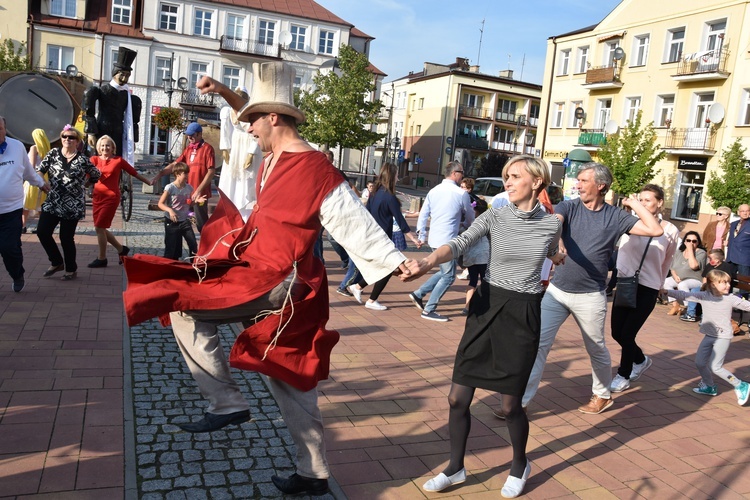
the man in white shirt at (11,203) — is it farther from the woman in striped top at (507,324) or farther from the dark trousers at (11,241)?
the woman in striped top at (507,324)

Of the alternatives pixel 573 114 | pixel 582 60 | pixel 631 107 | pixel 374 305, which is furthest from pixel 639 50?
pixel 374 305

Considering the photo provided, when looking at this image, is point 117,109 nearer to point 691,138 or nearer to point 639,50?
point 691,138

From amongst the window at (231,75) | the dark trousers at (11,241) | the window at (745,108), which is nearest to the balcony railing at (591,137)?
the window at (745,108)

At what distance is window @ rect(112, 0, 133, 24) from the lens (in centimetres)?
4900

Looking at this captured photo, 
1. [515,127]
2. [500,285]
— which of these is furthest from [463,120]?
[500,285]

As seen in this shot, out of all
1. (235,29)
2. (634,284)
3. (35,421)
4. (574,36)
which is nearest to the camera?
(35,421)

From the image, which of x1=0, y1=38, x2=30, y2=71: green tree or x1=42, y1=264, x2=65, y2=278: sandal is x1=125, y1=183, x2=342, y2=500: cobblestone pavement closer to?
x1=42, y1=264, x2=65, y2=278: sandal

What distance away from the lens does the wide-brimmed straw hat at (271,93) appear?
3424 mm

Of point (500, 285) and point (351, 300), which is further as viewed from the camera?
point (351, 300)

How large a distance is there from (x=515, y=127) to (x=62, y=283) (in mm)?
60274

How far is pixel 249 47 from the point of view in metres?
51.4

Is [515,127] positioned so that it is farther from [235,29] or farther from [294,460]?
[294,460]

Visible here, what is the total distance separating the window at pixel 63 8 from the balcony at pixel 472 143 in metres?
32.8

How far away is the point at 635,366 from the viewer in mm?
6246
